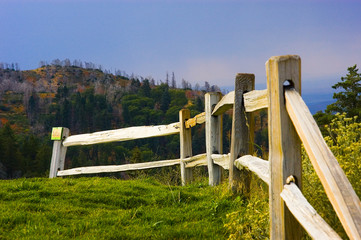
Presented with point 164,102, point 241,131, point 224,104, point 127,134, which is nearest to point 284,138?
point 241,131

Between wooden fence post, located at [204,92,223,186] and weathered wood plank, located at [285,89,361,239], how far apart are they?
3.62 metres

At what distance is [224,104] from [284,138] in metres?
2.77

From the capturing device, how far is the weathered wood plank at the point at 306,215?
71.3 inches

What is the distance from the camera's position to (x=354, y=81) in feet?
92.8

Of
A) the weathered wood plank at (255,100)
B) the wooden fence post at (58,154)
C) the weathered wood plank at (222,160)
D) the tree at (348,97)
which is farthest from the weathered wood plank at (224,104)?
the tree at (348,97)

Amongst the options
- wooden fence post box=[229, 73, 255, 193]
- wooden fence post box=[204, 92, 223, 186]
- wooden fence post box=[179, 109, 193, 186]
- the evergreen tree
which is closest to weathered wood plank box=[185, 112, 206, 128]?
wooden fence post box=[179, 109, 193, 186]

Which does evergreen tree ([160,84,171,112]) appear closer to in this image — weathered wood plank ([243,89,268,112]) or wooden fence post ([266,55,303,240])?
weathered wood plank ([243,89,268,112])

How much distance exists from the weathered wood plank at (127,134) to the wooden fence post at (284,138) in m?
4.62

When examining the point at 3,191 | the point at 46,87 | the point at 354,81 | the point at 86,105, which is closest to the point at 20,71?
the point at 46,87

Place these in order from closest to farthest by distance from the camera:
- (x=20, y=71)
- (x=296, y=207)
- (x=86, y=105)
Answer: (x=296, y=207), (x=86, y=105), (x=20, y=71)

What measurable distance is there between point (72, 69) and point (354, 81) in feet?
471

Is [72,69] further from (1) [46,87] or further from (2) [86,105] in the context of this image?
(2) [86,105]

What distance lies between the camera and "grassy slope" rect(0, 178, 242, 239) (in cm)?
384

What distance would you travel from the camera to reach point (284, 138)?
2.48 meters
